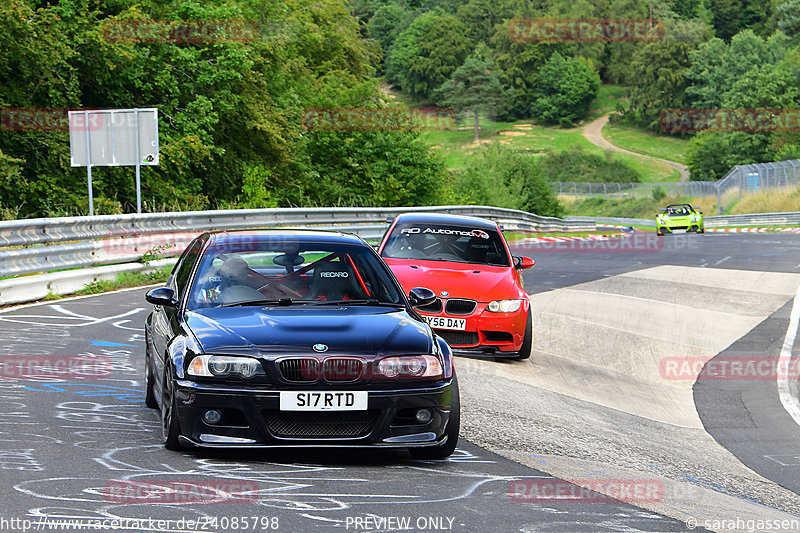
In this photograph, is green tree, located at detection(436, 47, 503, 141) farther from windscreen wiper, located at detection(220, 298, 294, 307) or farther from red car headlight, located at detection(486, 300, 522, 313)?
windscreen wiper, located at detection(220, 298, 294, 307)

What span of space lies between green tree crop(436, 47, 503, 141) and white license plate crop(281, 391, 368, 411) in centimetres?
15451

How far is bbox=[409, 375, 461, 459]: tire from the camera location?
6.23 metres

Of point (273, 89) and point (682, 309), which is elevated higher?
point (273, 89)

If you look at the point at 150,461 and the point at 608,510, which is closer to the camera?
the point at 608,510

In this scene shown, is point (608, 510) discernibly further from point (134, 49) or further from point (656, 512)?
point (134, 49)

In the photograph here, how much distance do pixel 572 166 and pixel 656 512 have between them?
412ft

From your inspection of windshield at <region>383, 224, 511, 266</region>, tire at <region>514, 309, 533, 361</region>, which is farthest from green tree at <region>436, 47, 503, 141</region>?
tire at <region>514, 309, 533, 361</region>

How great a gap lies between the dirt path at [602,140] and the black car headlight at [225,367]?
122 m

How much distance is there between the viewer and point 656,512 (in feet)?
17.9

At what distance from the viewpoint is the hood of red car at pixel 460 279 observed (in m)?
11.4

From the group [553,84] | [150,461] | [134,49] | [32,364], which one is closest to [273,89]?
[134,49]
